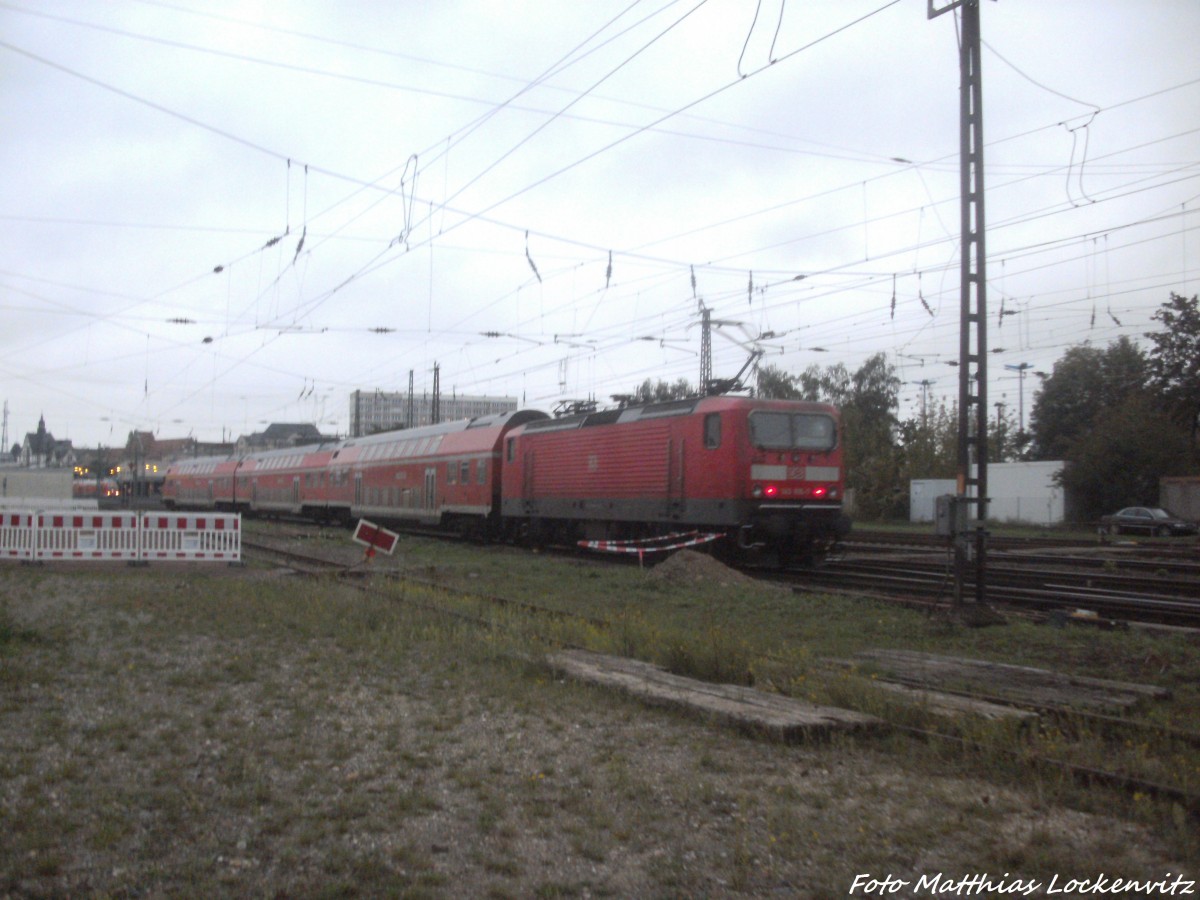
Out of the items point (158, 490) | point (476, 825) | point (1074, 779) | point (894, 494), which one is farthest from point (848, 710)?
point (158, 490)

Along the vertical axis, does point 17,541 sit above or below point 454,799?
above

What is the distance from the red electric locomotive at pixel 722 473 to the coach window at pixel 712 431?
0.06ft

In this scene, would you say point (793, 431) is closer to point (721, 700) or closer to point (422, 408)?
point (721, 700)

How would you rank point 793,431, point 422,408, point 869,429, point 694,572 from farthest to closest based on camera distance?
point 422,408
point 869,429
point 793,431
point 694,572

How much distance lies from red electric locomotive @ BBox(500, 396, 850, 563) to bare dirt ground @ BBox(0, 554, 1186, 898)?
998cm

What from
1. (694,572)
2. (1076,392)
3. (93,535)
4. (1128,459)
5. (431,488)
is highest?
(1076,392)

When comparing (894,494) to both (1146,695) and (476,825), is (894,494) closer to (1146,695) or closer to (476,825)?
(1146,695)

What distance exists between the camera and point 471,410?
129 meters

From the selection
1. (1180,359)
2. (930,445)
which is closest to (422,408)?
(930,445)

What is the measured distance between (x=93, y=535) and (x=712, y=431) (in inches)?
468

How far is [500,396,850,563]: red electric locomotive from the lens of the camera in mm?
18547

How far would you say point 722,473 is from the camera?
61.1ft

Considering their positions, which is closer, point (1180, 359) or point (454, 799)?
point (454, 799)

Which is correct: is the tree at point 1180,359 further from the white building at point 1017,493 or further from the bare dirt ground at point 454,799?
the bare dirt ground at point 454,799
